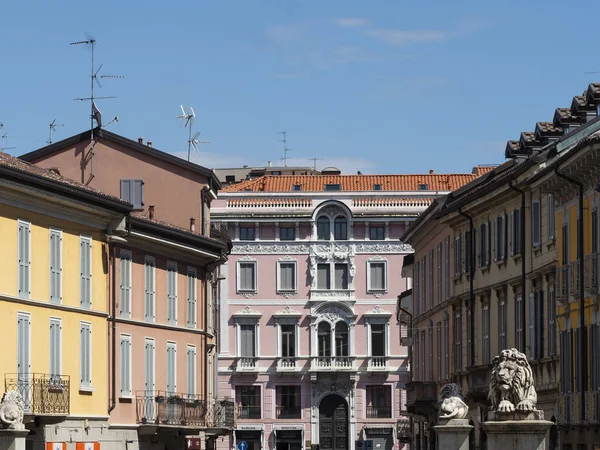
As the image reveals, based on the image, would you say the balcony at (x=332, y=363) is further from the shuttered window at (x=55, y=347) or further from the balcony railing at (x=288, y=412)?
the shuttered window at (x=55, y=347)

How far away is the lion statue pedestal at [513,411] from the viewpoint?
23.2 m

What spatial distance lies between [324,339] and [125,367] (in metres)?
52.2

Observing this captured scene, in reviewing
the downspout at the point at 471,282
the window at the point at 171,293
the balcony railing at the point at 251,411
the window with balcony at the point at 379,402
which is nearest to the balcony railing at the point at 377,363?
the window with balcony at the point at 379,402

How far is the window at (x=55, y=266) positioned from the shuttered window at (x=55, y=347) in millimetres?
679

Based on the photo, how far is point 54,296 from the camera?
5059 centimetres

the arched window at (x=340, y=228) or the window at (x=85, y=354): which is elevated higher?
the arched window at (x=340, y=228)

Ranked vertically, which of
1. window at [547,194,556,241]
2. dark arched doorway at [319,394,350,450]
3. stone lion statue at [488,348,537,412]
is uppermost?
window at [547,194,556,241]

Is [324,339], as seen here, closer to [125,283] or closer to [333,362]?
[333,362]

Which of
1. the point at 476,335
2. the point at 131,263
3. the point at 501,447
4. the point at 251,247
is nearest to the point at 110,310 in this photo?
the point at 131,263

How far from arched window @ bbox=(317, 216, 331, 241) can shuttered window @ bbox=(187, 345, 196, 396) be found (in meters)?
44.4

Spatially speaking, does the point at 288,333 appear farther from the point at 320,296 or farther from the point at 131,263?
the point at 131,263

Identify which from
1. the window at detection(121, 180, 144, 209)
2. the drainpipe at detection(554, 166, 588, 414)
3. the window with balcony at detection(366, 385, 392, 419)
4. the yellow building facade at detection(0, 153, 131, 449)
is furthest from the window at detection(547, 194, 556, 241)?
the window with balcony at detection(366, 385, 392, 419)

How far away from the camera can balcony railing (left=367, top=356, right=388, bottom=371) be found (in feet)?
352

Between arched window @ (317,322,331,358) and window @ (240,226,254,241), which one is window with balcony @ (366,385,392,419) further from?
window @ (240,226,254,241)
